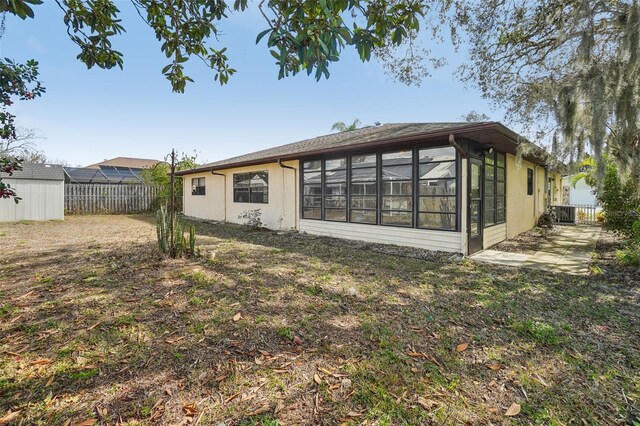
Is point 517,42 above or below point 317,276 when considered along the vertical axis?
above

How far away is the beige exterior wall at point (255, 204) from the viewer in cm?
1031

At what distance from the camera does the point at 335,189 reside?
8.95m

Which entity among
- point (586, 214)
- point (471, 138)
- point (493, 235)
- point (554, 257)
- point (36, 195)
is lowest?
point (554, 257)

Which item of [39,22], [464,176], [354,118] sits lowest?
[464,176]

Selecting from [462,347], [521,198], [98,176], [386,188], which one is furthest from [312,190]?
[98,176]

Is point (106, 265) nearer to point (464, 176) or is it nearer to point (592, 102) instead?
point (464, 176)

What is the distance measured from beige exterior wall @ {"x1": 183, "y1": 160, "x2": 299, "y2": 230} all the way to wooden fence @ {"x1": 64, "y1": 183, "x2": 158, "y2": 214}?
327cm

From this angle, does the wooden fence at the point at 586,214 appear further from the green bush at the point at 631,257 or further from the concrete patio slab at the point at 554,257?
the green bush at the point at 631,257

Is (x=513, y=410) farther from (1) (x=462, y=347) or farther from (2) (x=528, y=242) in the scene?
(2) (x=528, y=242)

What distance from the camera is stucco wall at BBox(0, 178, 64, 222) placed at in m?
12.1

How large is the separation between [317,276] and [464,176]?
382 centimetres

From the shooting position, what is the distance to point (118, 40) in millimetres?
3654

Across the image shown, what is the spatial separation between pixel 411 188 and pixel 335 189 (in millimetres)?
2405

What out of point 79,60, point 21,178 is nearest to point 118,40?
point 79,60
